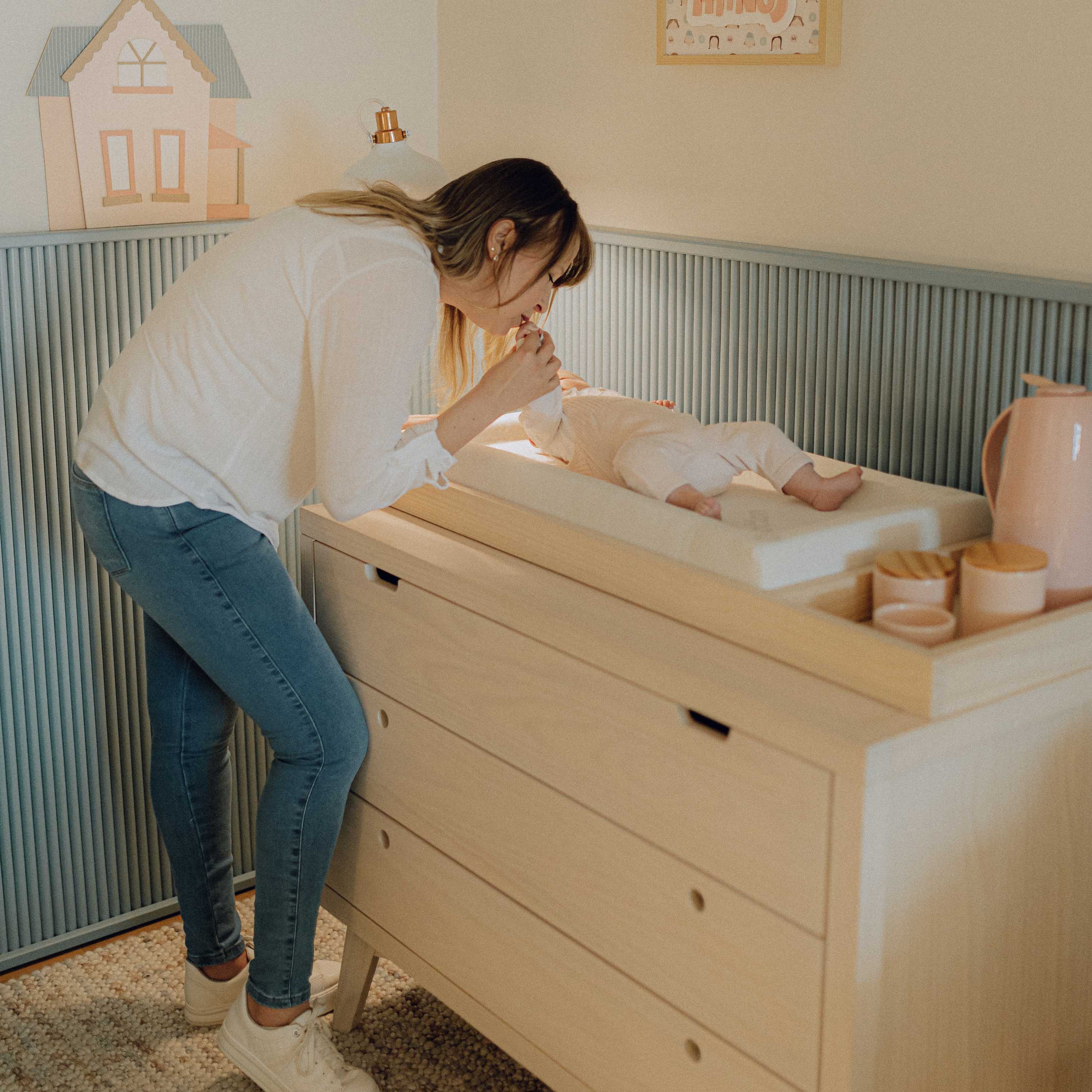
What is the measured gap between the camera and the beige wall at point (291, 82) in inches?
70.9

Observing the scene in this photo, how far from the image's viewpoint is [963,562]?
3.90 ft

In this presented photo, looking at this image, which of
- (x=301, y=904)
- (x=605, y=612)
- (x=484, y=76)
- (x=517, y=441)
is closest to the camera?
(x=605, y=612)

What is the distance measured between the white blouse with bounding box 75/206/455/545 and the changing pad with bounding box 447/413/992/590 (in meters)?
0.12

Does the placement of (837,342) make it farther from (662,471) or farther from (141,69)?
(141,69)

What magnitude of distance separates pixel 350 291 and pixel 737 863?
698 millimetres

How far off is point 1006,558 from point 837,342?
1.84 feet

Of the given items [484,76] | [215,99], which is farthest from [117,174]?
[484,76]

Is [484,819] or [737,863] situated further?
[484,819]

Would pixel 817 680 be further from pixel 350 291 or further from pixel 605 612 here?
pixel 350 291

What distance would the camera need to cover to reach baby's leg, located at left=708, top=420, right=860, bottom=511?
1.47m

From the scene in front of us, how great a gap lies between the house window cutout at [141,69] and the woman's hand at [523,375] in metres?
0.78

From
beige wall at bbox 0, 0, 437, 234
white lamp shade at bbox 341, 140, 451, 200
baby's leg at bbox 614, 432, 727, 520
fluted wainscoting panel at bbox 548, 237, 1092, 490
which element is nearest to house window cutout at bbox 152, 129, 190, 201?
beige wall at bbox 0, 0, 437, 234

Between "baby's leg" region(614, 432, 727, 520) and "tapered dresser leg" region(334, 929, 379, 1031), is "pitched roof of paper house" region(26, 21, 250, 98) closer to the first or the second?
"baby's leg" region(614, 432, 727, 520)

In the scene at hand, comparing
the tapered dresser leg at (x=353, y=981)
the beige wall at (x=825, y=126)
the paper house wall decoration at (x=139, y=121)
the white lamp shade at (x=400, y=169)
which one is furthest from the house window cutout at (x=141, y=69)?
the tapered dresser leg at (x=353, y=981)
